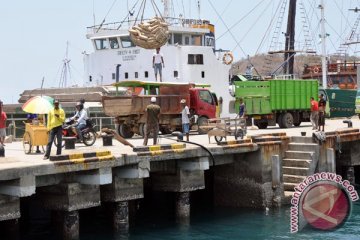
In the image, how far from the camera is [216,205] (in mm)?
23078

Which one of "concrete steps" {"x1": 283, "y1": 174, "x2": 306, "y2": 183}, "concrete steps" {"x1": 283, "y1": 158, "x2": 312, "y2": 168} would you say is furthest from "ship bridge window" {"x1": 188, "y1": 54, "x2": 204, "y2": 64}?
"concrete steps" {"x1": 283, "y1": 174, "x2": 306, "y2": 183}

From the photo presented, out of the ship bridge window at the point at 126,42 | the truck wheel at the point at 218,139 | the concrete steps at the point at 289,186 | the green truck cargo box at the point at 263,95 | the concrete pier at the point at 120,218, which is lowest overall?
the concrete pier at the point at 120,218

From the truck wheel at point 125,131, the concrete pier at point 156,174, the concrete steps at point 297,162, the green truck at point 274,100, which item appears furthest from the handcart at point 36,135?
the green truck at point 274,100

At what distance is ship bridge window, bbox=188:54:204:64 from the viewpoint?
36125 millimetres

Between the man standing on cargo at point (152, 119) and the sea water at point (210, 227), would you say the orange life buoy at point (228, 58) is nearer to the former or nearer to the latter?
the sea water at point (210, 227)

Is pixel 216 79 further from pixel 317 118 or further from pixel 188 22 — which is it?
pixel 317 118

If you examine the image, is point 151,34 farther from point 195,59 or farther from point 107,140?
point 107,140

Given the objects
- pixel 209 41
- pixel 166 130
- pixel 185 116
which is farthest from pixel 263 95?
pixel 185 116

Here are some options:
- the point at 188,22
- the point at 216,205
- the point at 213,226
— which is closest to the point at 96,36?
the point at 188,22

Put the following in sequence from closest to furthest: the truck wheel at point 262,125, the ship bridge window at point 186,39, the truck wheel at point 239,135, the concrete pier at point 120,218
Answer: the concrete pier at point 120,218 < the truck wheel at point 239,135 < the truck wheel at point 262,125 < the ship bridge window at point 186,39

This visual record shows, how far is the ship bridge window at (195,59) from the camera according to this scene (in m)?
36.1

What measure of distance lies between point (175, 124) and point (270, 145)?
5.08 meters

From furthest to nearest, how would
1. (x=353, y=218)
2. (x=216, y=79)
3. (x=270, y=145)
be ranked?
(x=216, y=79)
(x=270, y=145)
(x=353, y=218)

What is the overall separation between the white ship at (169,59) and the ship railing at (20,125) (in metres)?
6.13
